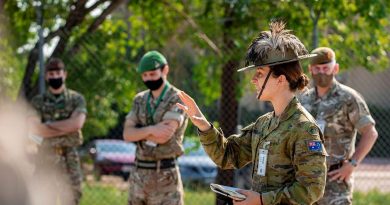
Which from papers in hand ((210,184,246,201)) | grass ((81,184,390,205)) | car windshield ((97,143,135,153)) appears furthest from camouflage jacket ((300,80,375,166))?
car windshield ((97,143,135,153))

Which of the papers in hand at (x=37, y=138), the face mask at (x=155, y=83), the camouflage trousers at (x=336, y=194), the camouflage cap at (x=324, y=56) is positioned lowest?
the camouflage trousers at (x=336, y=194)

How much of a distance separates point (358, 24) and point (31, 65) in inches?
170

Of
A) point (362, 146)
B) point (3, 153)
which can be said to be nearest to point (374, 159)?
point (362, 146)

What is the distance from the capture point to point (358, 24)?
9555 millimetres

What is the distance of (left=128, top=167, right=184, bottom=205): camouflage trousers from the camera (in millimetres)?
6508

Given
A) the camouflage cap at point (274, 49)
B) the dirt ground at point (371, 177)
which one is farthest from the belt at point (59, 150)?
the camouflage cap at point (274, 49)

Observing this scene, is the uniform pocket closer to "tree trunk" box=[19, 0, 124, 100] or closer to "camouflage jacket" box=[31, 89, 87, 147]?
"camouflage jacket" box=[31, 89, 87, 147]

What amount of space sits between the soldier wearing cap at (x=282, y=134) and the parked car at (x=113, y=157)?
8904mm

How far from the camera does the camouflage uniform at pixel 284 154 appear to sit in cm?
368

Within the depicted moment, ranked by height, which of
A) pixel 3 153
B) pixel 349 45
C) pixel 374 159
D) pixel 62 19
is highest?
pixel 62 19

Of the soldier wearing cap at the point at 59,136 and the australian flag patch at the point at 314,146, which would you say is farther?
the soldier wearing cap at the point at 59,136

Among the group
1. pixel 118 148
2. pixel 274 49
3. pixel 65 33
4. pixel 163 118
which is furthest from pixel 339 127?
pixel 118 148

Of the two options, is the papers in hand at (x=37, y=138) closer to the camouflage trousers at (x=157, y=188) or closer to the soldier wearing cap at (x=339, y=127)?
the camouflage trousers at (x=157, y=188)

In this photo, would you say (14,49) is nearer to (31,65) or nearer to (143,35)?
(31,65)
